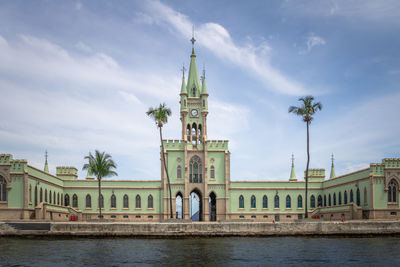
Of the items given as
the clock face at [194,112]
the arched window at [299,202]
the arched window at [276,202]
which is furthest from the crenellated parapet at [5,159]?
the arched window at [299,202]

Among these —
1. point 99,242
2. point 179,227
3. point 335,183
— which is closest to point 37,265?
point 99,242

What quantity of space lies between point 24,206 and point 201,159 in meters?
27.8

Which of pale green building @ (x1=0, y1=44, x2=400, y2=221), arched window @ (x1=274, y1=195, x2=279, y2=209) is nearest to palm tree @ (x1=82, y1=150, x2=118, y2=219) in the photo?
pale green building @ (x1=0, y1=44, x2=400, y2=221)

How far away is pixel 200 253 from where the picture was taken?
32.4m

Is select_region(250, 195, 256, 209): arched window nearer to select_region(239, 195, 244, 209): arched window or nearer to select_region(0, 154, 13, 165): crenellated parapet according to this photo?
select_region(239, 195, 244, 209): arched window

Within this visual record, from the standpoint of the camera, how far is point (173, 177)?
231 feet

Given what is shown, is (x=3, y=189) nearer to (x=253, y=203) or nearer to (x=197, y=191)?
(x=197, y=191)

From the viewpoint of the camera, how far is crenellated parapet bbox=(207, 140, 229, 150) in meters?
71.5

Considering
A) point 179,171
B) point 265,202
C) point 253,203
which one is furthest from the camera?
point 265,202

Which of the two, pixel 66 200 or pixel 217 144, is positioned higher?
pixel 217 144

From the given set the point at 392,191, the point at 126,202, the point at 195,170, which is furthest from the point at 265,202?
the point at 126,202

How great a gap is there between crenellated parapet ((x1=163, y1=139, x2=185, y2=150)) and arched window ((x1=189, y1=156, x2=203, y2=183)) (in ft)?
8.41

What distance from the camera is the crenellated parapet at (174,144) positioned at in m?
70.8

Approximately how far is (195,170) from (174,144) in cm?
502
